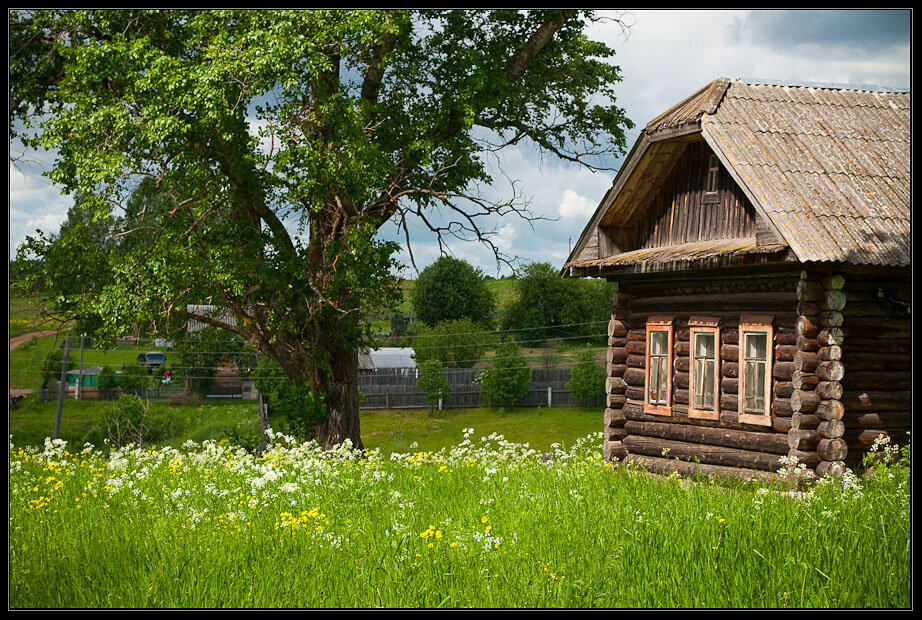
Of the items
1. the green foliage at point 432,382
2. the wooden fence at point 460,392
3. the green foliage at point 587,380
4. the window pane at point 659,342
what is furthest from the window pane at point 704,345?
the wooden fence at point 460,392

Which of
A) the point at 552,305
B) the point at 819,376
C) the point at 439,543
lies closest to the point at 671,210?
the point at 819,376

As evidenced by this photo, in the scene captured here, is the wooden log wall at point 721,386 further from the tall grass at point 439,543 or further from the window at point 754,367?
the tall grass at point 439,543

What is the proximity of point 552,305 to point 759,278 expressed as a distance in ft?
159

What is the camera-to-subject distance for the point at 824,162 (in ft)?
39.0

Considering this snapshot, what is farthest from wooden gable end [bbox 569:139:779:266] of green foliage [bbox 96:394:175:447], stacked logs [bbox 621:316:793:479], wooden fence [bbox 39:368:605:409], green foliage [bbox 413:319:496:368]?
green foliage [bbox 413:319:496:368]

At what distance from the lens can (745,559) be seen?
6.09m

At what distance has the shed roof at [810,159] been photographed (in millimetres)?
10625

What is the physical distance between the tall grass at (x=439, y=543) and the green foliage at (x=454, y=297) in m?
49.8

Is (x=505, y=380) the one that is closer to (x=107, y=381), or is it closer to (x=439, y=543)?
(x=107, y=381)

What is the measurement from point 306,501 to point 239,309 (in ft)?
32.6

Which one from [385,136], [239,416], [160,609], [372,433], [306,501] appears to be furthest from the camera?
[372,433]

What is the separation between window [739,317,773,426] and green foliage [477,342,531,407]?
34559 millimetres

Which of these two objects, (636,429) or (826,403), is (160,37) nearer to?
(636,429)

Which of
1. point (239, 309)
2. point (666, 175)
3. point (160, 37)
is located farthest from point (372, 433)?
point (666, 175)
